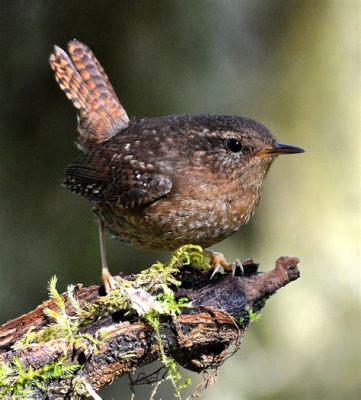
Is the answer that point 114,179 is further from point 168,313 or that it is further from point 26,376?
point 26,376

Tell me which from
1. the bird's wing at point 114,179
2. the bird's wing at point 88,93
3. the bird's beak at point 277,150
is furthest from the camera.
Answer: the bird's wing at point 88,93

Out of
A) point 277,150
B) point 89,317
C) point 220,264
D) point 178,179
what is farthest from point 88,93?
point 89,317

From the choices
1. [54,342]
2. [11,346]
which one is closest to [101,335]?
[54,342]

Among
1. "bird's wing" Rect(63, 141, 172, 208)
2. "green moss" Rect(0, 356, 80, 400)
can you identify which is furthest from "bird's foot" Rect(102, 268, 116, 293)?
"green moss" Rect(0, 356, 80, 400)

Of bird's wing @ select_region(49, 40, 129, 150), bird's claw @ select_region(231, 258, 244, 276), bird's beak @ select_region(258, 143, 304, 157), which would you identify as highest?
bird's beak @ select_region(258, 143, 304, 157)

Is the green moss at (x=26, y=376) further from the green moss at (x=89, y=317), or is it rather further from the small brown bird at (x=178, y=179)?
the small brown bird at (x=178, y=179)

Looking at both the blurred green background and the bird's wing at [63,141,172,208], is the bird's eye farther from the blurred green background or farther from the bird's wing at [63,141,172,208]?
the blurred green background

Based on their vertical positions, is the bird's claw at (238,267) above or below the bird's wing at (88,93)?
below

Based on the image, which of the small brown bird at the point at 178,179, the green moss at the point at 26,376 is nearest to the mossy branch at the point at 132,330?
the green moss at the point at 26,376
